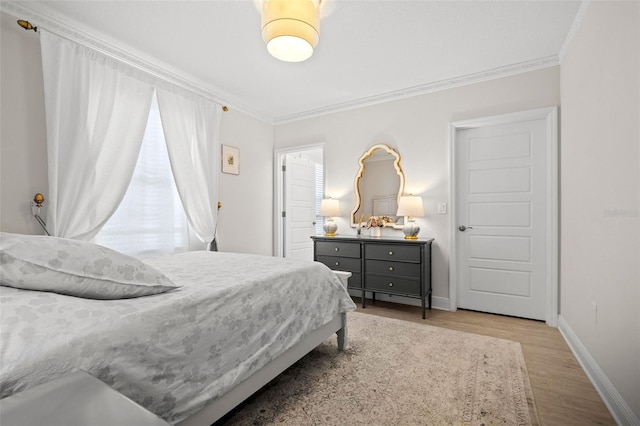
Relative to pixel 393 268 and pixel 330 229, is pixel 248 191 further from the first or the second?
pixel 393 268

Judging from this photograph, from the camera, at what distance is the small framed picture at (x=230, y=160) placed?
12.7 ft

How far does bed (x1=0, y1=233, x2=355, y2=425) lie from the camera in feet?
2.94

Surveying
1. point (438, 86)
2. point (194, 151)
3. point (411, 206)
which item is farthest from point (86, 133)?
point (438, 86)

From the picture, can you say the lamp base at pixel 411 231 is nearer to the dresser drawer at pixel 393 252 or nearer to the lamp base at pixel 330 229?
the dresser drawer at pixel 393 252

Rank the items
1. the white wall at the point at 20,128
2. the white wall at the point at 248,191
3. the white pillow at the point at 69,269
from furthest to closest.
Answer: the white wall at the point at 248,191 → the white wall at the point at 20,128 → the white pillow at the point at 69,269

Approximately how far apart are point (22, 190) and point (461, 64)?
387 centimetres

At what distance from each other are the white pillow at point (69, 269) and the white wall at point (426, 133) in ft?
9.88

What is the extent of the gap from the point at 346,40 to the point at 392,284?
2.40 meters

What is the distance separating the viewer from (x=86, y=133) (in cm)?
250

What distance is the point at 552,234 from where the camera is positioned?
2.95 meters

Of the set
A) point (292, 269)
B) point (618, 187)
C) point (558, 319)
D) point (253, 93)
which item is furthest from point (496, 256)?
point (253, 93)

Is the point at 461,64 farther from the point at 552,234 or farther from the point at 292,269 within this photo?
the point at 292,269

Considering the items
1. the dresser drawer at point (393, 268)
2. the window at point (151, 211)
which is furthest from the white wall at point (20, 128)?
the dresser drawer at point (393, 268)

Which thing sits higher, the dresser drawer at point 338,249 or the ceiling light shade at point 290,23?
the ceiling light shade at point 290,23
